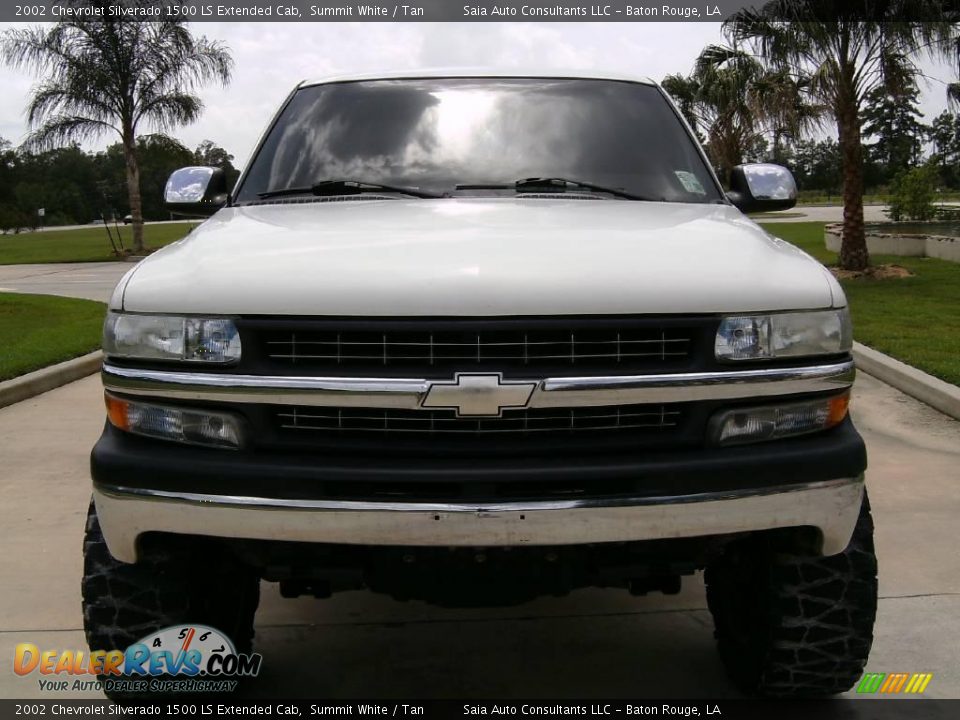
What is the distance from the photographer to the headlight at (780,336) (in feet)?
8.45

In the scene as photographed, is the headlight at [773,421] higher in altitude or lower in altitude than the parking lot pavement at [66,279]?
higher

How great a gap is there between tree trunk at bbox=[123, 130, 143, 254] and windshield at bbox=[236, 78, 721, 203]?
2904cm

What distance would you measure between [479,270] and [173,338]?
763 millimetres

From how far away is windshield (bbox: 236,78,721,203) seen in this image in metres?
3.71

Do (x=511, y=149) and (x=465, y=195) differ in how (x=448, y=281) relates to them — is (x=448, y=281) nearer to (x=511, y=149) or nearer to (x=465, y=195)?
(x=465, y=195)

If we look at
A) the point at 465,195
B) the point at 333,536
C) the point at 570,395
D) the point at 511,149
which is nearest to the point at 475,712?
the point at 333,536

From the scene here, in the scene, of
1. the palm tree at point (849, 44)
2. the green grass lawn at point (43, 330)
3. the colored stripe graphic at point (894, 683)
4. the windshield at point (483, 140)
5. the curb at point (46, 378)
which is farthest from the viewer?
the palm tree at point (849, 44)

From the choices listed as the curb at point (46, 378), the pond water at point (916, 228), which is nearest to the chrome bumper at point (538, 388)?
the curb at point (46, 378)

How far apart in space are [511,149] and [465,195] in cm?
37

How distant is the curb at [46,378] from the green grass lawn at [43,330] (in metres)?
0.16

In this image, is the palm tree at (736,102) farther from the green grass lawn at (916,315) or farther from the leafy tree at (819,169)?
the leafy tree at (819,169)

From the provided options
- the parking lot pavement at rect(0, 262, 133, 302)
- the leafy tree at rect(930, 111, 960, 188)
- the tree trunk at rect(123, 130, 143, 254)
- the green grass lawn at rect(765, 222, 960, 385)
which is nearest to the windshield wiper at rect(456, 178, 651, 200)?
the green grass lawn at rect(765, 222, 960, 385)

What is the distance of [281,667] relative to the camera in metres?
3.41

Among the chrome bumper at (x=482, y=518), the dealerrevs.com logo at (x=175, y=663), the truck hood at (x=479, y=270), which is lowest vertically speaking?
the dealerrevs.com logo at (x=175, y=663)
